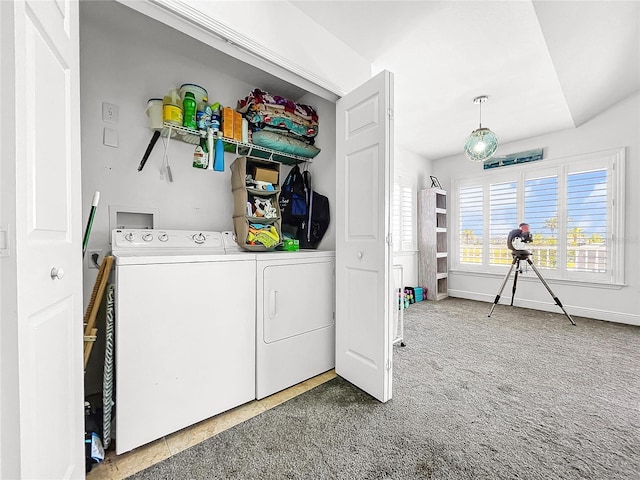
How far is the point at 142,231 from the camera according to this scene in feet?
5.76

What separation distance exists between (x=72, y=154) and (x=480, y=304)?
491 cm

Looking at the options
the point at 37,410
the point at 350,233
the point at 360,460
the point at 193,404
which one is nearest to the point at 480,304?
the point at 350,233

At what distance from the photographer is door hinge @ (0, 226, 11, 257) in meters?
0.65

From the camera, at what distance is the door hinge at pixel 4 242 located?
0.65 metres

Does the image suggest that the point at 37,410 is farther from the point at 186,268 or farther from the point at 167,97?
the point at 167,97

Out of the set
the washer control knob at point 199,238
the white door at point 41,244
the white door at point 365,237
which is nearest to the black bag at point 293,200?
the white door at point 365,237

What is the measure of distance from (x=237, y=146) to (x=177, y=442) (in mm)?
1898

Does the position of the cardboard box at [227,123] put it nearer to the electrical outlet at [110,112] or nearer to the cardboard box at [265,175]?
the cardboard box at [265,175]

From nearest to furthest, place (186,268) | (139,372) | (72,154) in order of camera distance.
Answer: (72,154), (139,372), (186,268)

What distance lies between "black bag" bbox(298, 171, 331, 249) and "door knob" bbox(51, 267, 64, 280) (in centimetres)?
168

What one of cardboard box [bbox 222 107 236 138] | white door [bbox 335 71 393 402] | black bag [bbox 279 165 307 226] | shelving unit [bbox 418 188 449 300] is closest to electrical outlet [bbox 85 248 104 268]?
cardboard box [bbox 222 107 236 138]

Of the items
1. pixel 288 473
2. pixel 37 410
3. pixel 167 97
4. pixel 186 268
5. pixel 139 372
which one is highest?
pixel 167 97

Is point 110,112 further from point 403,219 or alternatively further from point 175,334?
point 403,219

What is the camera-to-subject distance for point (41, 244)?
2.58 ft
